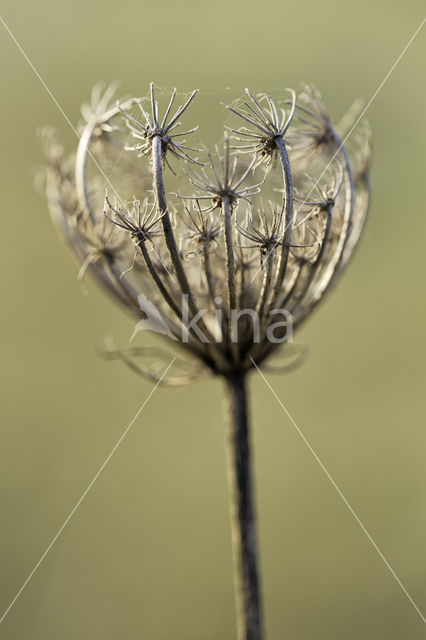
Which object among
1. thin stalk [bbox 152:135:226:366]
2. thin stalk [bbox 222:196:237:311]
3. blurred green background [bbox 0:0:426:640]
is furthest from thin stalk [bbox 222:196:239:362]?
blurred green background [bbox 0:0:426:640]

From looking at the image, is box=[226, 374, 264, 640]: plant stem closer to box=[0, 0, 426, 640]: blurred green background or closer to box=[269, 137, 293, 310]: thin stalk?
box=[269, 137, 293, 310]: thin stalk

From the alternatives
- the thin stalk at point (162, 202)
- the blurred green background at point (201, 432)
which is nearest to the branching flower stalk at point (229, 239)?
the thin stalk at point (162, 202)

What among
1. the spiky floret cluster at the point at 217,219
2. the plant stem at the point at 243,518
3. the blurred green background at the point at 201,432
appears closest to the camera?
the spiky floret cluster at the point at 217,219

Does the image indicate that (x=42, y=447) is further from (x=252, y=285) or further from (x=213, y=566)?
(x=252, y=285)

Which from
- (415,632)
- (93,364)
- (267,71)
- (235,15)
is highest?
(235,15)

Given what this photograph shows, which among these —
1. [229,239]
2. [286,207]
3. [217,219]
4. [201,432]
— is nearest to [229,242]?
[229,239]

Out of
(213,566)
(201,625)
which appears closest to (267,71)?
(213,566)

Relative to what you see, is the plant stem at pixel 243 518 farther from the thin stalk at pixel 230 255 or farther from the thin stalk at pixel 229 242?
the thin stalk at pixel 229 242

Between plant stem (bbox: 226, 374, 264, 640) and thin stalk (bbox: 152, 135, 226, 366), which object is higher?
thin stalk (bbox: 152, 135, 226, 366)

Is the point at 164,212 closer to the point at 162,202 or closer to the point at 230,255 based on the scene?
→ the point at 162,202
